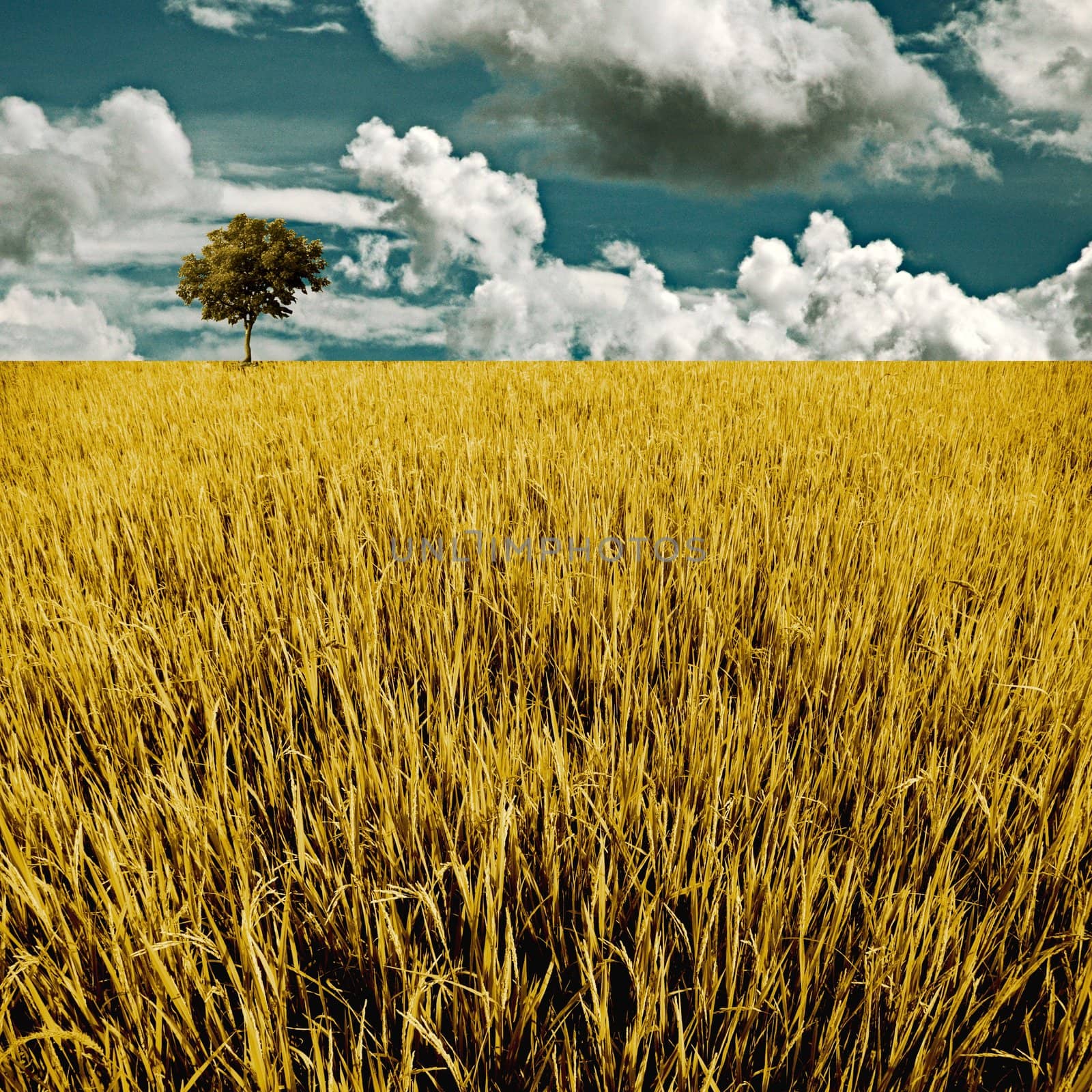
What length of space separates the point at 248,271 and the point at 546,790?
28753 mm

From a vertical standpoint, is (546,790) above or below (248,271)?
below

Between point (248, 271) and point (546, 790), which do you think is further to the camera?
point (248, 271)

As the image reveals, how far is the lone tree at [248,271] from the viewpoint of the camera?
24859mm

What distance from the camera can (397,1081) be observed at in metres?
0.70

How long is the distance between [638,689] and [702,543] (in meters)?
0.82

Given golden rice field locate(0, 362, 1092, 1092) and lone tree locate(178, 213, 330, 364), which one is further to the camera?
lone tree locate(178, 213, 330, 364)

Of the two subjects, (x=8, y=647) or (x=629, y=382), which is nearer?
(x=8, y=647)

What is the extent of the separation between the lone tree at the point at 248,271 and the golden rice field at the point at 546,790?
26.1 m

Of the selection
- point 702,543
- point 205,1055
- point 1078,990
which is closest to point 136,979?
point 205,1055

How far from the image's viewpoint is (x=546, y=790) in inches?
36.2

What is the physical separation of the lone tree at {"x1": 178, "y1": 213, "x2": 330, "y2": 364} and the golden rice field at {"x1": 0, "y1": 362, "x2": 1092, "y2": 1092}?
85.6 ft

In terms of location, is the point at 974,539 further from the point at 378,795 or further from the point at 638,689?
the point at 378,795

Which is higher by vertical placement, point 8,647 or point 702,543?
point 702,543

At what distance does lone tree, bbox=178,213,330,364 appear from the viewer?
24859 mm
